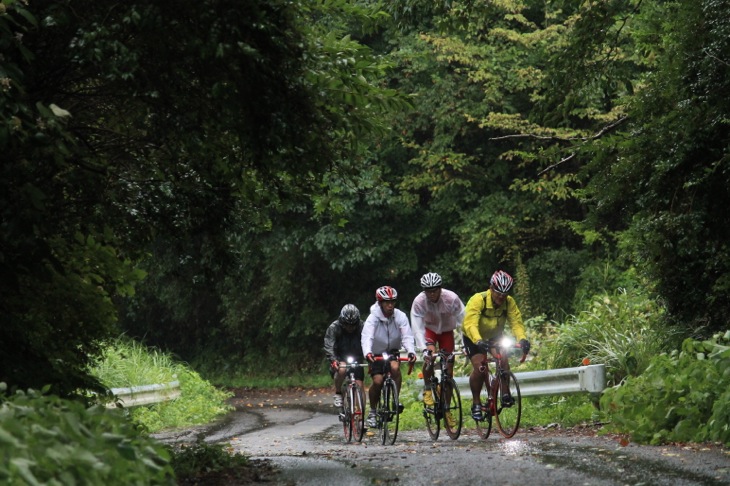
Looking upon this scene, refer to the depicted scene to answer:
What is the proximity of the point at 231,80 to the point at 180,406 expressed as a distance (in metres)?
14.0

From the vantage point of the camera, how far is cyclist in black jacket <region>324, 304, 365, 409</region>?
15767mm

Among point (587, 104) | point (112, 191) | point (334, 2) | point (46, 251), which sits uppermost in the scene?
point (587, 104)

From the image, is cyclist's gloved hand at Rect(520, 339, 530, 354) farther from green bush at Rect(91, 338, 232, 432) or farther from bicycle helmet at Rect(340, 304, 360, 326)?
green bush at Rect(91, 338, 232, 432)

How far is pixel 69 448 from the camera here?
5.45 metres

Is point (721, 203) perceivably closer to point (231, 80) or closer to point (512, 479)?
point (512, 479)

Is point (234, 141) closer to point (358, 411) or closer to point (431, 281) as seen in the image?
point (431, 281)

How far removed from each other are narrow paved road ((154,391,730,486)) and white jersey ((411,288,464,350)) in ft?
4.84

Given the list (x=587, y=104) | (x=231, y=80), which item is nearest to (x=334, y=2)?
(x=231, y=80)

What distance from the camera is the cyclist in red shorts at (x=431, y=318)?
14812 millimetres

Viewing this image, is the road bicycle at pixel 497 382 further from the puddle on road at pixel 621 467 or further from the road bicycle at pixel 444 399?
the puddle on road at pixel 621 467

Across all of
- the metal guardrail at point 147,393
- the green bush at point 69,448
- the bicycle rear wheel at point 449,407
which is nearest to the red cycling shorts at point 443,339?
the bicycle rear wheel at point 449,407

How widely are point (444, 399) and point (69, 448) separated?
961 centimetres

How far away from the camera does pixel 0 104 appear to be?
23.7 ft

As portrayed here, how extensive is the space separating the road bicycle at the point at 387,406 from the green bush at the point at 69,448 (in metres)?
8.16
